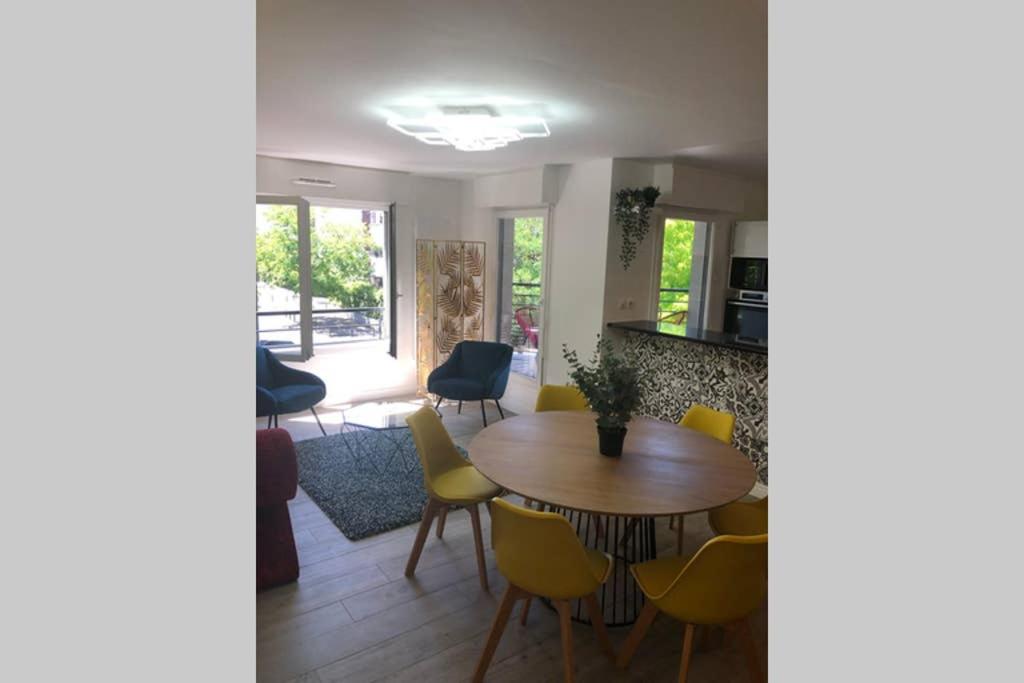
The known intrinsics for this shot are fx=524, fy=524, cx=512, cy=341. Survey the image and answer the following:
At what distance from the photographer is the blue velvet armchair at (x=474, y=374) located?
4.62 metres

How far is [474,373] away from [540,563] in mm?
3348

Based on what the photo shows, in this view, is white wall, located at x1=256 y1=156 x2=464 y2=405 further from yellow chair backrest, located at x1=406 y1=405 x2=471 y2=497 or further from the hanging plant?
yellow chair backrest, located at x1=406 y1=405 x2=471 y2=497

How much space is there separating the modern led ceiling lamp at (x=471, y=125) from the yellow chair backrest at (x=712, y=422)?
176 centimetres

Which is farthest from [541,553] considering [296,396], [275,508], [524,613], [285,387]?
[285,387]

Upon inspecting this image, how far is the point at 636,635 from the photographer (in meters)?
1.92

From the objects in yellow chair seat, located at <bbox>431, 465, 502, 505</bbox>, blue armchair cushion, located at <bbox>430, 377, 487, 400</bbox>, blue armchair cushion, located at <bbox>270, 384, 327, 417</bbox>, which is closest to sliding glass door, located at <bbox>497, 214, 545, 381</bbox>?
blue armchair cushion, located at <bbox>430, 377, 487, 400</bbox>

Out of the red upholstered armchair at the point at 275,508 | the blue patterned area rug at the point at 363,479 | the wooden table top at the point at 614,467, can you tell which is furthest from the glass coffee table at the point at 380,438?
the wooden table top at the point at 614,467

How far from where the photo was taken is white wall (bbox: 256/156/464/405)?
17.0ft

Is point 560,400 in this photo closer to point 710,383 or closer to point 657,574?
point 710,383

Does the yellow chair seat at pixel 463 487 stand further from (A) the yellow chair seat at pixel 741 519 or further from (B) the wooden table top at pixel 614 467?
(A) the yellow chair seat at pixel 741 519
